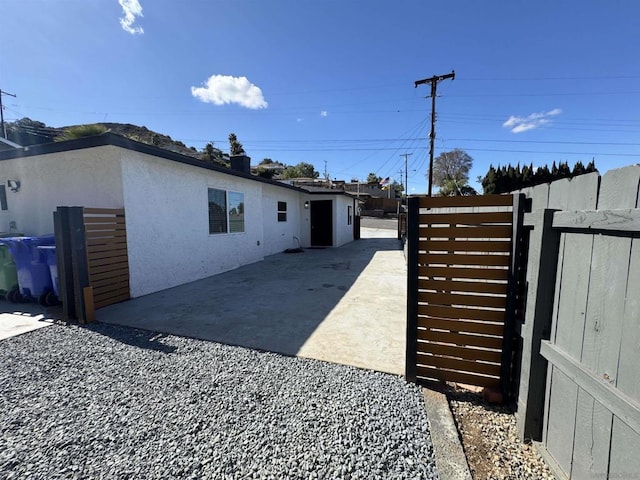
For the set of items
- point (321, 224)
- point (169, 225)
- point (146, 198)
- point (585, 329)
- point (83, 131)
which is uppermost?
point (83, 131)

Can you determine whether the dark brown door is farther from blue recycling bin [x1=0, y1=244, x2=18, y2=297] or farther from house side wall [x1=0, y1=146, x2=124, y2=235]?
blue recycling bin [x1=0, y1=244, x2=18, y2=297]

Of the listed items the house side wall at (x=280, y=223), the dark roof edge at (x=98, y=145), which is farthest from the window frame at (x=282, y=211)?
the dark roof edge at (x=98, y=145)

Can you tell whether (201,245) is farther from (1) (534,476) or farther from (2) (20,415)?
(1) (534,476)

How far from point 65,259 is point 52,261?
0.69 m

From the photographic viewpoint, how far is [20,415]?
1.94 meters

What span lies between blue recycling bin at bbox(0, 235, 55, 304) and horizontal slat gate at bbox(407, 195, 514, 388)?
17.9ft

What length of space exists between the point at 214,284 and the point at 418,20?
31.6 ft

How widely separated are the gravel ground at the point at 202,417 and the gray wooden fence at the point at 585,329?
724mm

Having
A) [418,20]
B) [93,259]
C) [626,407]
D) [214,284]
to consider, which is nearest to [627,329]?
[626,407]

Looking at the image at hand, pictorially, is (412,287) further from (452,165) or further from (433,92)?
(452,165)

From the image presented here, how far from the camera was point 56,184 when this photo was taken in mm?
5242

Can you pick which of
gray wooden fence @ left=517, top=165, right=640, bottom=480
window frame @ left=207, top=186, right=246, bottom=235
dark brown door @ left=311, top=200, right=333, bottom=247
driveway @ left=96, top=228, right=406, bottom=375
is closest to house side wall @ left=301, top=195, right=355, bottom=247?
dark brown door @ left=311, top=200, right=333, bottom=247

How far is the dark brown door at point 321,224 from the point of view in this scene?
1285cm

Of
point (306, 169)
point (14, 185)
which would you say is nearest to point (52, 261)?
point (14, 185)
